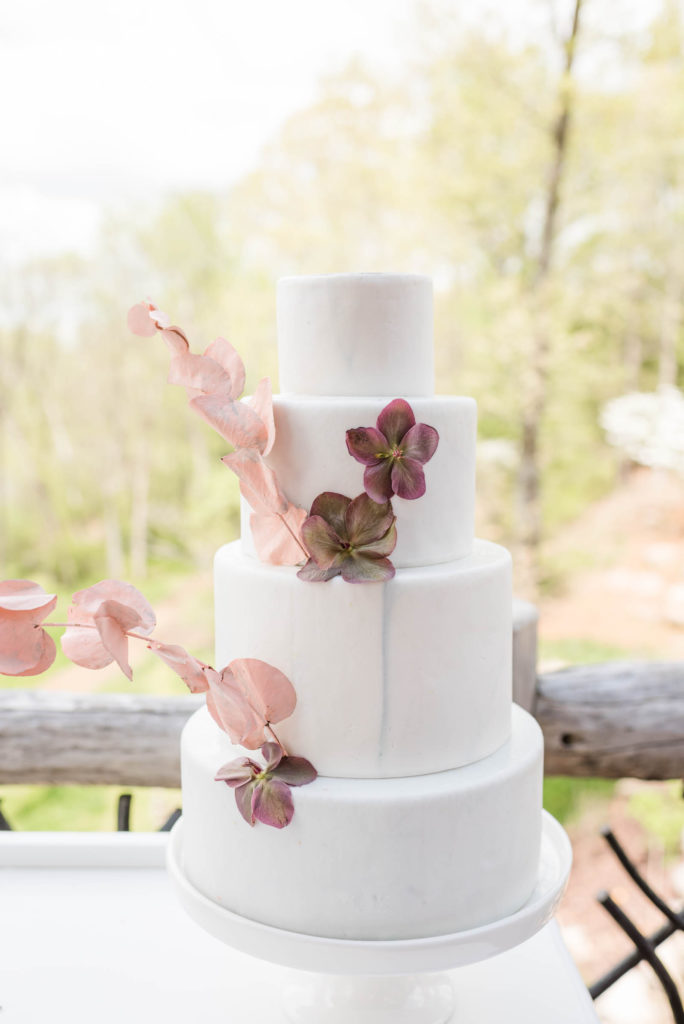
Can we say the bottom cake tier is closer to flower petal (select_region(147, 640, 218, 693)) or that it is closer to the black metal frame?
flower petal (select_region(147, 640, 218, 693))

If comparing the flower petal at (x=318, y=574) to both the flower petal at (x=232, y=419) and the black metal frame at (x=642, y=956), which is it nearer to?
the flower petal at (x=232, y=419)

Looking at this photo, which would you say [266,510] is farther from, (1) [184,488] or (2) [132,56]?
(2) [132,56]

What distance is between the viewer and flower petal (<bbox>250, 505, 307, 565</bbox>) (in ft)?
2.25

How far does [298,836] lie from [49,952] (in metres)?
0.32

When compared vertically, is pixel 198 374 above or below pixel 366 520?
above

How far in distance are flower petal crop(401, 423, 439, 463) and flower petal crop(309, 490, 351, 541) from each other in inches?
2.4

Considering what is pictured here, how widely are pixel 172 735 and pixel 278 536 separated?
0.72m

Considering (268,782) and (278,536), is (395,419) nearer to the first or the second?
(278,536)

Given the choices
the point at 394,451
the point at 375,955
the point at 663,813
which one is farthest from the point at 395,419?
the point at 663,813

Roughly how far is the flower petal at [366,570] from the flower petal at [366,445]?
8 centimetres

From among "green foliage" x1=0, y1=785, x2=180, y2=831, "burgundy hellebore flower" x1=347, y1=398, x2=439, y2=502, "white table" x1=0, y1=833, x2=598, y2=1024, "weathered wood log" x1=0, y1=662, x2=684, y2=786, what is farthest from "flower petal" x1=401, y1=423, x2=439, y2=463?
"green foliage" x1=0, y1=785, x2=180, y2=831

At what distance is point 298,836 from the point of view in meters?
0.67

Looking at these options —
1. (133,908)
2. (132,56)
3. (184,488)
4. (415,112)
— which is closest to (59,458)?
(184,488)

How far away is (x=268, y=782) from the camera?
0.67m
